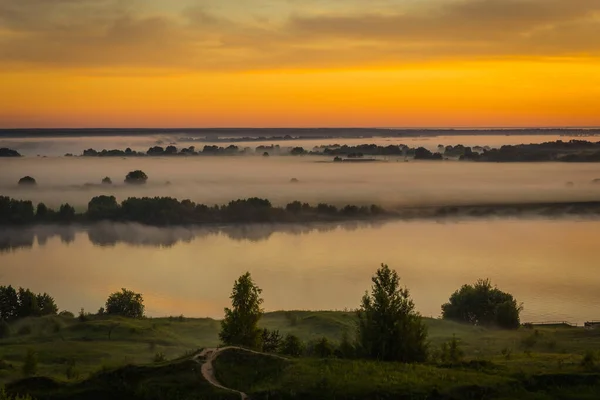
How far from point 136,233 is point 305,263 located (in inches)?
1971

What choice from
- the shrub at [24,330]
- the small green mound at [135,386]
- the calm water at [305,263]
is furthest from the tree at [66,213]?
the small green mound at [135,386]

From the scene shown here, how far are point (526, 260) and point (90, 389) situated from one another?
9925 centimetres

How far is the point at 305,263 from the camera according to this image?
12225 cm

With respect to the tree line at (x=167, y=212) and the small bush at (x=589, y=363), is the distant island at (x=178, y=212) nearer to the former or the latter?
the tree line at (x=167, y=212)

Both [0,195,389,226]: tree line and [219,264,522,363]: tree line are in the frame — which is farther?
[0,195,389,226]: tree line

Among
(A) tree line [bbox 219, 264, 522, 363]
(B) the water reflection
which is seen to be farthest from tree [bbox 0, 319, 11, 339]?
(B) the water reflection

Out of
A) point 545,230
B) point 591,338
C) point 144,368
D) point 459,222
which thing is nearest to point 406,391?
point 144,368

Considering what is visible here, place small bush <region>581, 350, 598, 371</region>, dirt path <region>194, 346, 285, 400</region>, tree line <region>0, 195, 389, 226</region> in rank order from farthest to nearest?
tree line <region>0, 195, 389, 226</region> < small bush <region>581, 350, 598, 371</region> < dirt path <region>194, 346, 285, 400</region>

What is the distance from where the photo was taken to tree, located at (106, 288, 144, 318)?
8219 cm

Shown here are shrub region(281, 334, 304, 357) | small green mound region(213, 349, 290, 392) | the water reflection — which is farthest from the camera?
the water reflection

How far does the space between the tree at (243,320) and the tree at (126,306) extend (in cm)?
3600

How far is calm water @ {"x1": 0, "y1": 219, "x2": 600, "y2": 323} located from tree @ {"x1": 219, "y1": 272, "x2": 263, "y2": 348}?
40.7 metres

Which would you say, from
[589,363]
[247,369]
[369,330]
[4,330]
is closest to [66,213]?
→ [4,330]

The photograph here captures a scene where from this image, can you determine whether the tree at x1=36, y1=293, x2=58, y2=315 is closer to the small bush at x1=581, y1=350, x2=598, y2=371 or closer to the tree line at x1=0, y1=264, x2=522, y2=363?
the tree line at x1=0, y1=264, x2=522, y2=363
